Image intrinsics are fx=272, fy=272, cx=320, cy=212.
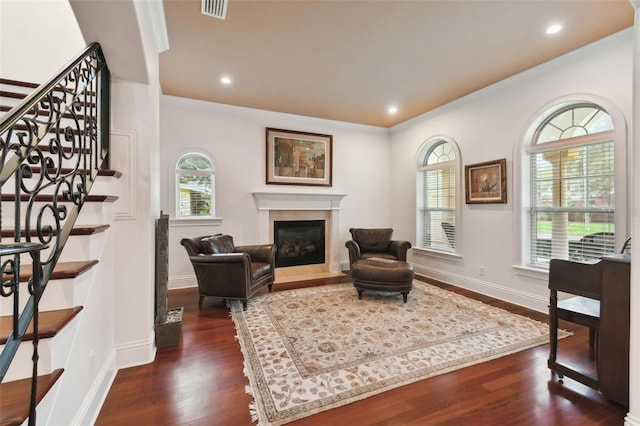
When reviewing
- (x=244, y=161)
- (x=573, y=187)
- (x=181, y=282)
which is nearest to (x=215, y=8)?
(x=244, y=161)

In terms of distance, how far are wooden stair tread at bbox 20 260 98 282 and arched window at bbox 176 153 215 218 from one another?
293cm

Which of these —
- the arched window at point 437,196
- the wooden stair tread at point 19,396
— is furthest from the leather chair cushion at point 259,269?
the arched window at point 437,196

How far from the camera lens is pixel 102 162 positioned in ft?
6.86

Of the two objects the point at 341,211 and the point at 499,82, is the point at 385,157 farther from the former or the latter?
the point at 499,82

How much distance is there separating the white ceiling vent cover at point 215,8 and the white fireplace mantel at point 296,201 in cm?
273

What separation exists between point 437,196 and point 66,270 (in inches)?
201

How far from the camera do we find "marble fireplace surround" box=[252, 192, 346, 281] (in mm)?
4836

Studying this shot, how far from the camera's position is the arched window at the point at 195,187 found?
4.45 meters

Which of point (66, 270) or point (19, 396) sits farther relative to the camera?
point (66, 270)

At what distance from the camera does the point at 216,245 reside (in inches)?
148

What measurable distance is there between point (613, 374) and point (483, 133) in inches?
129

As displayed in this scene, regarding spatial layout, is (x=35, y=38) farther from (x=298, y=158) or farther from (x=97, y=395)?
(x=298, y=158)

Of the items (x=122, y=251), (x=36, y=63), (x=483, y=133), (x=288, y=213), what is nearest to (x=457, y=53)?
(x=483, y=133)

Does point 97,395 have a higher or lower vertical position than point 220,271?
lower
